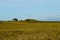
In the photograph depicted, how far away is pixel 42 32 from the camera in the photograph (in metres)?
21.2

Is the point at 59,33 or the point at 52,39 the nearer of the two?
the point at 52,39

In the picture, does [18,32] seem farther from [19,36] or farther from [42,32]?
[42,32]

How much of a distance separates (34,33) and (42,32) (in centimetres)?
102

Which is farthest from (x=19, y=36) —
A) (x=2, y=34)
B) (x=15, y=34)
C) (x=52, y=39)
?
(x=52, y=39)

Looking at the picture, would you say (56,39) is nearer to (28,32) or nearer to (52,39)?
(52,39)

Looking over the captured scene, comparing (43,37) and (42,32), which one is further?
(42,32)

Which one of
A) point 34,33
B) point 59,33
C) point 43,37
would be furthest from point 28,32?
point 59,33

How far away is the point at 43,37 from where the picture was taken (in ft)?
65.2

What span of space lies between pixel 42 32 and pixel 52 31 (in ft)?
4.23

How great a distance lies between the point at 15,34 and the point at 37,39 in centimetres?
270

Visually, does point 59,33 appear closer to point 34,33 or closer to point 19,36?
point 34,33

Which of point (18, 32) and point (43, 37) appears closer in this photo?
point (43, 37)

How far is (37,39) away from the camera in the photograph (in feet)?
63.5

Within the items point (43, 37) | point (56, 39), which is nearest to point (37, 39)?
point (43, 37)
